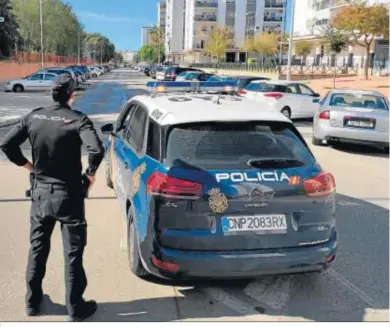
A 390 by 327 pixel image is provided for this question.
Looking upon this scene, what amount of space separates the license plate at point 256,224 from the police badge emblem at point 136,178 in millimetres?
871

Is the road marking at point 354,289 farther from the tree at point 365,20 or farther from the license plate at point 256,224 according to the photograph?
the tree at point 365,20

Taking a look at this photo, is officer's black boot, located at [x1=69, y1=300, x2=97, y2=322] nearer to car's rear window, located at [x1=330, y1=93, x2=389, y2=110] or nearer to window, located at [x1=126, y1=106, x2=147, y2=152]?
window, located at [x1=126, y1=106, x2=147, y2=152]

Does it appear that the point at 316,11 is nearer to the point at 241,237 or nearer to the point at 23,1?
the point at 23,1

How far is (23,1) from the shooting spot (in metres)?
58.6

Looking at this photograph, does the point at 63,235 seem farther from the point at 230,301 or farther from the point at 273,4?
the point at 273,4

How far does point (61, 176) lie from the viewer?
3348mm

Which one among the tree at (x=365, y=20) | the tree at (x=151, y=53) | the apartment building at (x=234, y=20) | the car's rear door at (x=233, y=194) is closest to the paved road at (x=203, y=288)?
the car's rear door at (x=233, y=194)

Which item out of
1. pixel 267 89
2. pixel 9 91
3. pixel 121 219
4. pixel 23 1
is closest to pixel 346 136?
pixel 267 89

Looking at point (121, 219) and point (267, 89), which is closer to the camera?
point (121, 219)

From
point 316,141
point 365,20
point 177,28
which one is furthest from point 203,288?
point 177,28

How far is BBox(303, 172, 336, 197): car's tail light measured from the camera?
3723 mm

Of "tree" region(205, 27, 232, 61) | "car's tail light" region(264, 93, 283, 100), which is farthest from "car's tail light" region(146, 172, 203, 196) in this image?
"tree" region(205, 27, 232, 61)

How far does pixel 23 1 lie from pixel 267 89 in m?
51.2

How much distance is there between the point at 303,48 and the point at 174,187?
209ft
